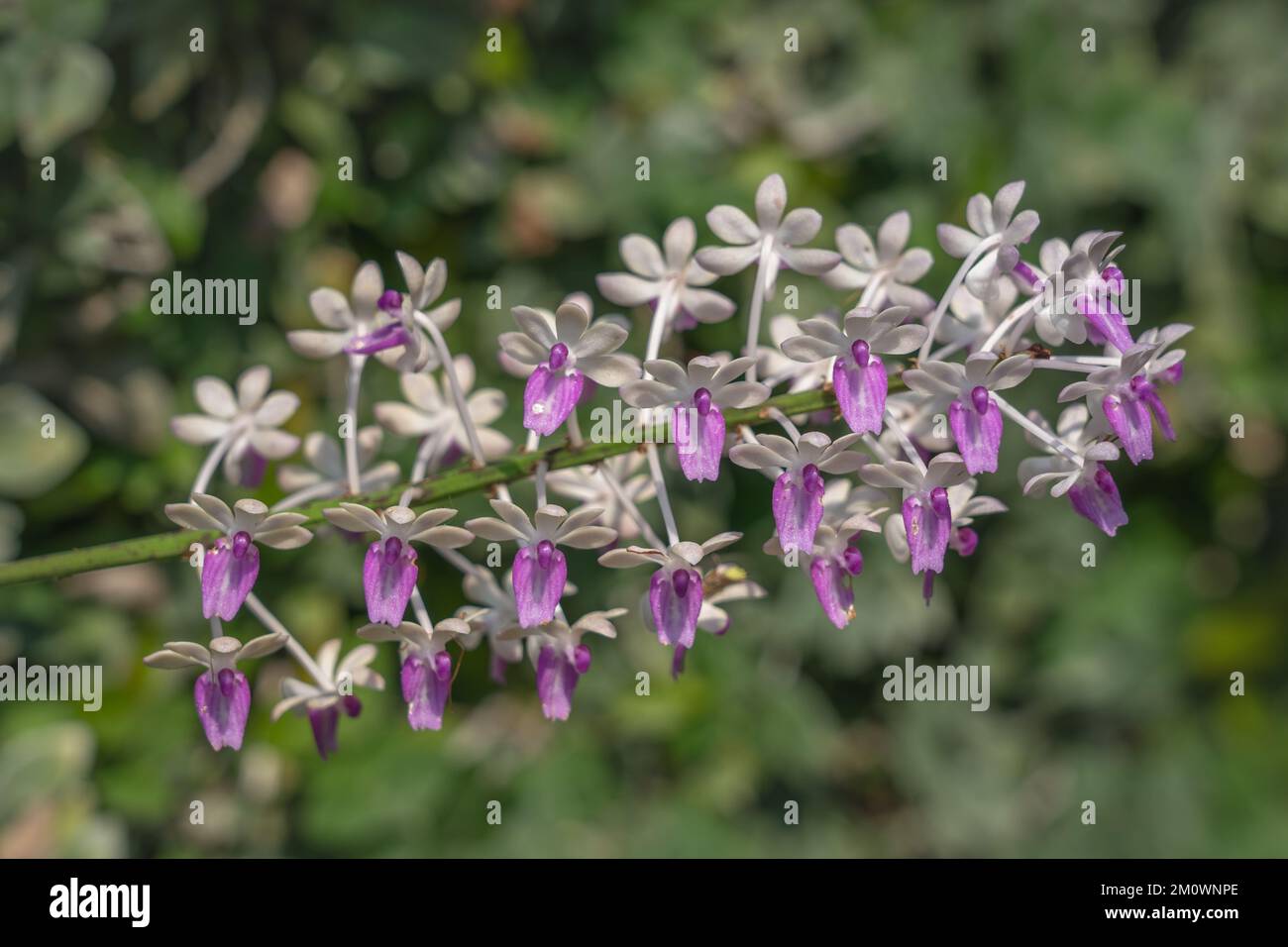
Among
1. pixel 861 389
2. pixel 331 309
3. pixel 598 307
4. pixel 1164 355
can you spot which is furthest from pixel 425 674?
pixel 598 307

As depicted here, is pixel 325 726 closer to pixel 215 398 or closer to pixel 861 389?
pixel 215 398

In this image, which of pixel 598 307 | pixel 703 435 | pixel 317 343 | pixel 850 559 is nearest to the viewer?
pixel 703 435

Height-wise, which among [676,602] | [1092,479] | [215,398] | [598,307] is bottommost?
[676,602]

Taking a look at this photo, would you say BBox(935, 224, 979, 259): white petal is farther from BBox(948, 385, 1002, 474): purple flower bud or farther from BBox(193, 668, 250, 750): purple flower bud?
BBox(193, 668, 250, 750): purple flower bud

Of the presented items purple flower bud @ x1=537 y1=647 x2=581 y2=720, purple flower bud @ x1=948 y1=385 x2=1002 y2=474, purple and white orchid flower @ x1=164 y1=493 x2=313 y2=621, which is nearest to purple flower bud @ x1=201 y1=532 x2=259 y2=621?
purple and white orchid flower @ x1=164 y1=493 x2=313 y2=621

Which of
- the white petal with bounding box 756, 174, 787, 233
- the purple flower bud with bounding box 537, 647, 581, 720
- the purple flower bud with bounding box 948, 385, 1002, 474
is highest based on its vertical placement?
the white petal with bounding box 756, 174, 787, 233

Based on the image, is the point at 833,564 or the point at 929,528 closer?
the point at 929,528
